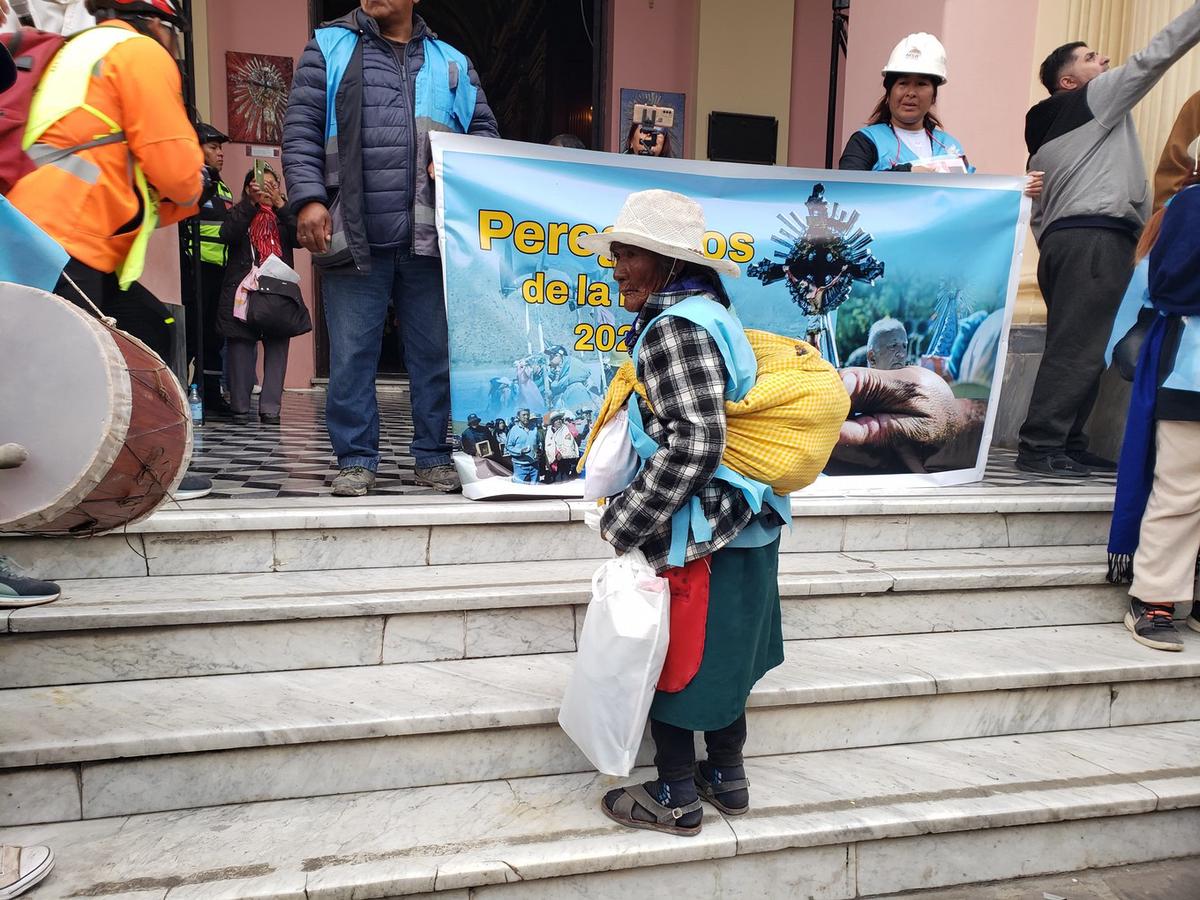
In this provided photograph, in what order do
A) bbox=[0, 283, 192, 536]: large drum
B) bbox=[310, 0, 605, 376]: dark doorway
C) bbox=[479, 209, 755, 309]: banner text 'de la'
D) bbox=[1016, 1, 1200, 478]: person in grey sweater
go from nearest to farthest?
bbox=[0, 283, 192, 536]: large drum, bbox=[479, 209, 755, 309]: banner text 'de la', bbox=[1016, 1, 1200, 478]: person in grey sweater, bbox=[310, 0, 605, 376]: dark doorway

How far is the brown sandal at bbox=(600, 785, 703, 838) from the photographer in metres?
2.38

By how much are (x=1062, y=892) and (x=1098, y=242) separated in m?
3.31

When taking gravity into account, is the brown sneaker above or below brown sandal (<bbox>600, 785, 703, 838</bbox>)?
above

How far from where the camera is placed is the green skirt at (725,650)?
227 cm

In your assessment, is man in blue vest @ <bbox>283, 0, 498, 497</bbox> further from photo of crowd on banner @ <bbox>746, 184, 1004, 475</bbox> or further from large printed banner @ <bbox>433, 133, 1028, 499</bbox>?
photo of crowd on banner @ <bbox>746, 184, 1004, 475</bbox>

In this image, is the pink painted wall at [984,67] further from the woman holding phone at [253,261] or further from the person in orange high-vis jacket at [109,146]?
the person in orange high-vis jacket at [109,146]

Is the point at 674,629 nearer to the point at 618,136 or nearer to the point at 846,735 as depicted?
the point at 846,735

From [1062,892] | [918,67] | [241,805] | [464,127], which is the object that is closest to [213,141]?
[464,127]

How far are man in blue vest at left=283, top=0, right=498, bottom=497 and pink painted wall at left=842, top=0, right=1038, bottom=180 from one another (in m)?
4.05

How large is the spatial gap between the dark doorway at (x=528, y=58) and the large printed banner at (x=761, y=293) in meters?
5.92

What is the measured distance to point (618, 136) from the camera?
9.28m

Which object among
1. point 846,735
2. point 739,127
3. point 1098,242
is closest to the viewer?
point 846,735

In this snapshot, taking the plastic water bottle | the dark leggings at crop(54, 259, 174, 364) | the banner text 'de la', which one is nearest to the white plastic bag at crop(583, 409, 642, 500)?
the banner text 'de la'

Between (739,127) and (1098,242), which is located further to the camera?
(739,127)
